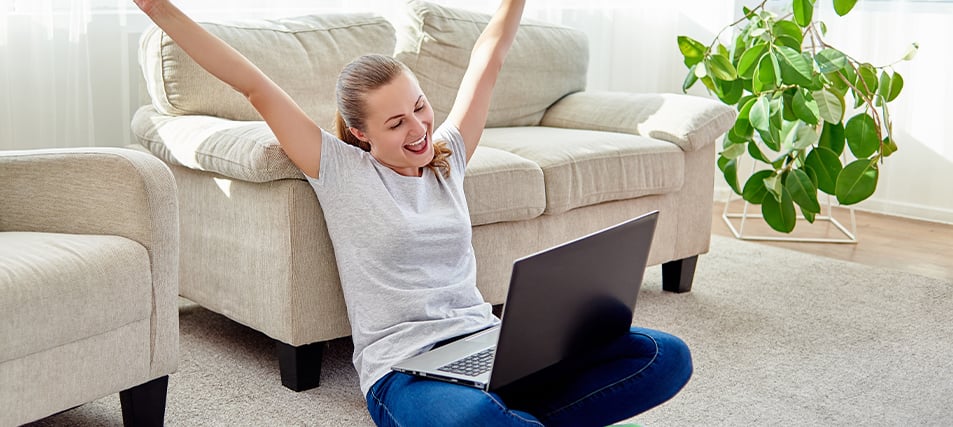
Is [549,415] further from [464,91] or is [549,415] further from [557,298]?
[464,91]

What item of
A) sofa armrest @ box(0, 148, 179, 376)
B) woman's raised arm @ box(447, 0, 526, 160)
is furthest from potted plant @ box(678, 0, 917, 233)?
sofa armrest @ box(0, 148, 179, 376)

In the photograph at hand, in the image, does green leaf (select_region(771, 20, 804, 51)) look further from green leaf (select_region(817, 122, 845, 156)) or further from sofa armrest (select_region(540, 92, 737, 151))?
sofa armrest (select_region(540, 92, 737, 151))

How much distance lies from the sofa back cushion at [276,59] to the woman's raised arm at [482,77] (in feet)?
2.10

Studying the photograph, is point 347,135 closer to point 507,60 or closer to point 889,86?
point 507,60

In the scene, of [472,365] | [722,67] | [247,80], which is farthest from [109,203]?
[722,67]

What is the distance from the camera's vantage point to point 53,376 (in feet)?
5.54

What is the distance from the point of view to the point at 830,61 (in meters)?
3.25

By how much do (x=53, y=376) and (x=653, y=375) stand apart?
988 millimetres

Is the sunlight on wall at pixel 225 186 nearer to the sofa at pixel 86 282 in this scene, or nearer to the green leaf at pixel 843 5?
the sofa at pixel 86 282

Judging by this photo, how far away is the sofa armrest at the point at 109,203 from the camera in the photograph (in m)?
1.85

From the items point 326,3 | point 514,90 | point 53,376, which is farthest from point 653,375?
point 326,3

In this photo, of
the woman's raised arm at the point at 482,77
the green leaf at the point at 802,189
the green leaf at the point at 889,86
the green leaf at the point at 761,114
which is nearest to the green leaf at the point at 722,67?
the green leaf at the point at 761,114

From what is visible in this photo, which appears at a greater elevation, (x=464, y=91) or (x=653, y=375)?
(x=464, y=91)

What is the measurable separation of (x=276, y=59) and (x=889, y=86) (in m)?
2.11
